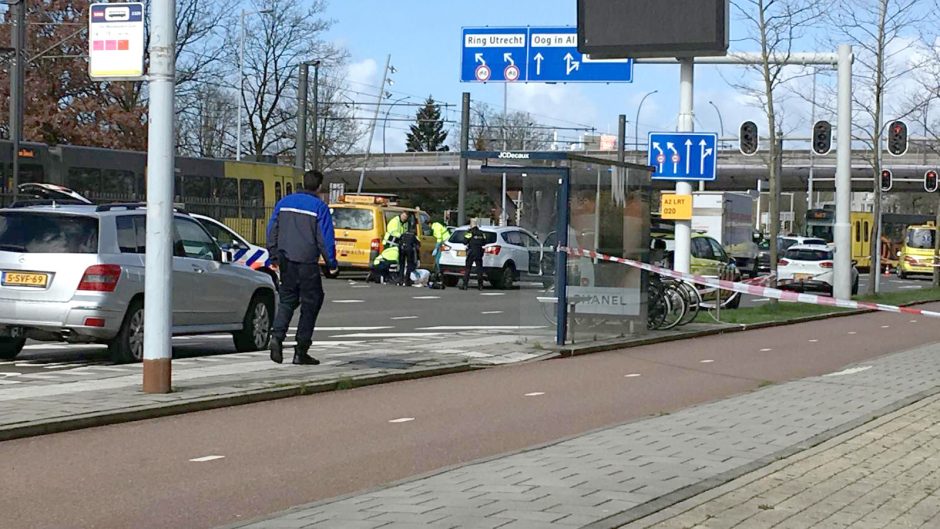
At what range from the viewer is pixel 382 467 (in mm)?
8320

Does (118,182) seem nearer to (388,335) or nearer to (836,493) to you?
(388,335)

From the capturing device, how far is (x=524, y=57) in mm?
29172

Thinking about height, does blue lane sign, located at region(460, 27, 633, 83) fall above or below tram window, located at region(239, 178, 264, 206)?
above

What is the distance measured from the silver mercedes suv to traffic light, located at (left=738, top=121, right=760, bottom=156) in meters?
20.8

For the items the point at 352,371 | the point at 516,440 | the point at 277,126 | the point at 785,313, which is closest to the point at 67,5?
the point at 277,126

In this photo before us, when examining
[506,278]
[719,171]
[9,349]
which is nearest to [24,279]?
[9,349]

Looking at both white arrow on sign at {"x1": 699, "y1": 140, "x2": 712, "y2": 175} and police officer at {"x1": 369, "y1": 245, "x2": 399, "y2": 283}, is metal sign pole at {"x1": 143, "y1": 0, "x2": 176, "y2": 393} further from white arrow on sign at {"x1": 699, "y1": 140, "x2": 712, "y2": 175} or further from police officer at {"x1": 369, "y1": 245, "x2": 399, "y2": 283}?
police officer at {"x1": 369, "y1": 245, "x2": 399, "y2": 283}

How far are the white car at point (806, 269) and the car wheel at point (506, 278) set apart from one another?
825 cm

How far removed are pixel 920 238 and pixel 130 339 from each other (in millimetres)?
51588

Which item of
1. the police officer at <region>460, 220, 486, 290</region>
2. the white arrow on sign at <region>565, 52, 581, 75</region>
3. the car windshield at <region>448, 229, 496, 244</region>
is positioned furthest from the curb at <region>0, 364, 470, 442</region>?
the car windshield at <region>448, 229, 496, 244</region>

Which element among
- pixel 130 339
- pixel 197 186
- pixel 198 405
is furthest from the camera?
pixel 197 186

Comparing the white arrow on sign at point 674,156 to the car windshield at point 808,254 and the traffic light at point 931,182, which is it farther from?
the traffic light at point 931,182

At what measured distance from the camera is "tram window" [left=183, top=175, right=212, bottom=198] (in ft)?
127

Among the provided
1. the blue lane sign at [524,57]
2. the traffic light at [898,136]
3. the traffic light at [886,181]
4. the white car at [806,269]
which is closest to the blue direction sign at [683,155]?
the blue lane sign at [524,57]
